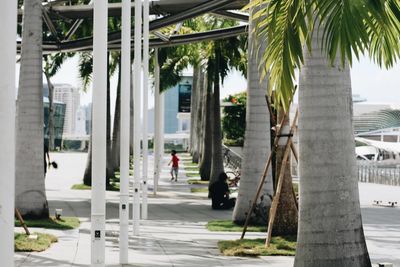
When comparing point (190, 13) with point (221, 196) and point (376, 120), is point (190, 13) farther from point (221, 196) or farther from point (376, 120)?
point (376, 120)

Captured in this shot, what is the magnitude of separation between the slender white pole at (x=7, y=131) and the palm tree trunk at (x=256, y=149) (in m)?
12.6

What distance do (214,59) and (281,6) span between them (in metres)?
21.9

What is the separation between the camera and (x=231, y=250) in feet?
41.5

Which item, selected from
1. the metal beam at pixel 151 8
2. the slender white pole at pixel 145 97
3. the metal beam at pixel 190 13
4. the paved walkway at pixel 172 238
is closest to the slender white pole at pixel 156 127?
the paved walkway at pixel 172 238

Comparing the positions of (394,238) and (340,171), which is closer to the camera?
(340,171)

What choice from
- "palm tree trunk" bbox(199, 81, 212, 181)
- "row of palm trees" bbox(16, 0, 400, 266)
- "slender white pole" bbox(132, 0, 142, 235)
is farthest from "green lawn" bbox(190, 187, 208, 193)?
"row of palm trees" bbox(16, 0, 400, 266)

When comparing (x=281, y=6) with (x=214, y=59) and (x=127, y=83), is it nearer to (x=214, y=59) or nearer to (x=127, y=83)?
(x=127, y=83)

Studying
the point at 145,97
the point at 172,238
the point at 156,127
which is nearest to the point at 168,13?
the point at 145,97

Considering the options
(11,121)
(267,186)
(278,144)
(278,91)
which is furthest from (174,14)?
(11,121)

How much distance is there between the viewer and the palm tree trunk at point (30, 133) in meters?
17.3

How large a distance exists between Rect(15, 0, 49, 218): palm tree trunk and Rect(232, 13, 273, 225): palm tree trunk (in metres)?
5.00

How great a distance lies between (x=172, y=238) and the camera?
49.0 ft

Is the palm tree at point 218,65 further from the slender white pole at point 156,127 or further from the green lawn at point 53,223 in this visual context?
the green lawn at point 53,223

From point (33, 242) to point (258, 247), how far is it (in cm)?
412
